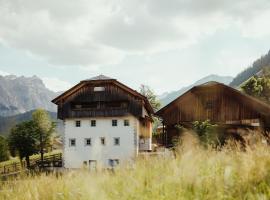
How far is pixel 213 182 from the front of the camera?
5.07m

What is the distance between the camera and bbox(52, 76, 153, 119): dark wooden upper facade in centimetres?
4547

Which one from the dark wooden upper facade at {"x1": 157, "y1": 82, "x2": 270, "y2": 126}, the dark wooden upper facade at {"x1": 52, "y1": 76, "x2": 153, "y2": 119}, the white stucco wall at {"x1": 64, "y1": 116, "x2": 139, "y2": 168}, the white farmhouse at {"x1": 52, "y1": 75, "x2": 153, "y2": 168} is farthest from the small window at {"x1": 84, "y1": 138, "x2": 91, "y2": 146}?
the dark wooden upper facade at {"x1": 157, "y1": 82, "x2": 270, "y2": 126}

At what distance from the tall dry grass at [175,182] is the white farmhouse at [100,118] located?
38548 mm

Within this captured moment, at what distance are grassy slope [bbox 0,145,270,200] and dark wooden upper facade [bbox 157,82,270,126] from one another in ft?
95.8

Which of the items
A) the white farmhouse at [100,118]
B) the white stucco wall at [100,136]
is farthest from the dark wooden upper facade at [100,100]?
the white stucco wall at [100,136]

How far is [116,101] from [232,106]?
1611 cm

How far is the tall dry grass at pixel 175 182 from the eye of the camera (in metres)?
4.82

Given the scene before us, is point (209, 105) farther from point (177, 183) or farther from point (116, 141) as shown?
A: point (177, 183)

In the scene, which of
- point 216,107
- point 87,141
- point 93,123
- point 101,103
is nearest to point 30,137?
point 87,141

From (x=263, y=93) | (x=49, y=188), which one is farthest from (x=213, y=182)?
(x=263, y=93)

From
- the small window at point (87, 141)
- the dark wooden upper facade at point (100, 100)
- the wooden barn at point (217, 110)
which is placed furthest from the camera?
the small window at point (87, 141)

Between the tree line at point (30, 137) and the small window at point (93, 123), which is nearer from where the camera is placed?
the small window at point (93, 123)

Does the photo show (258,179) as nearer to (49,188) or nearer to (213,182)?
(213,182)

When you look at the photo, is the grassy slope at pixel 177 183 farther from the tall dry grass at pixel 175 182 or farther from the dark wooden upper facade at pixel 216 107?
the dark wooden upper facade at pixel 216 107
